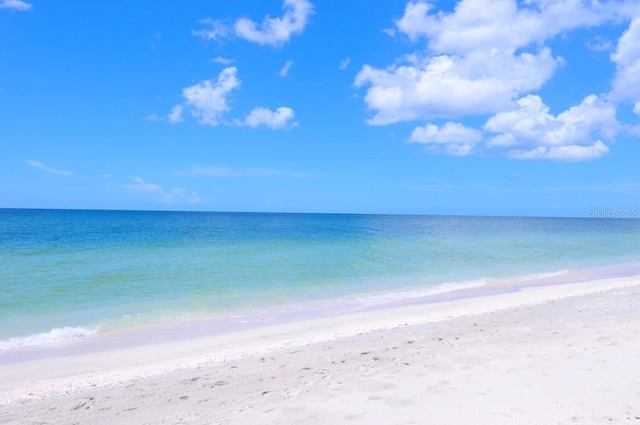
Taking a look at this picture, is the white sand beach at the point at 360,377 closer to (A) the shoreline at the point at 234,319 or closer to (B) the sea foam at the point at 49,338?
(A) the shoreline at the point at 234,319

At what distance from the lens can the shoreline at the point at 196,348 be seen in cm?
700

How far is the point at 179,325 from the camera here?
10836 mm

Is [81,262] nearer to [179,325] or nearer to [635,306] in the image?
[179,325]

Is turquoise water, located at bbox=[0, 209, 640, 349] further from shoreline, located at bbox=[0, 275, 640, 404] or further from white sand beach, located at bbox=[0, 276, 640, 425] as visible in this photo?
white sand beach, located at bbox=[0, 276, 640, 425]

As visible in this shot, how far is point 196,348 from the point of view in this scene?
8.81 metres

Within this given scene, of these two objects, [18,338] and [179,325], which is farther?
[179,325]

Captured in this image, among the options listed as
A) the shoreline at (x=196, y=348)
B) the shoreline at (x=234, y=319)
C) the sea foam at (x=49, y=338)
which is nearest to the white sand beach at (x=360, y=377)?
the shoreline at (x=196, y=348)

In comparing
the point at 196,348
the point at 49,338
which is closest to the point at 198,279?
the point at 49,338

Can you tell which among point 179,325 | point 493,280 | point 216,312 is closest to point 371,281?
point 493,280

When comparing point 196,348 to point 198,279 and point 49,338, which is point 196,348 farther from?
point 198,279

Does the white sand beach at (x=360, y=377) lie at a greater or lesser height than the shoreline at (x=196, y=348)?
greater

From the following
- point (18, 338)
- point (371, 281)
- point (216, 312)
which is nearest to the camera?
point (18, 338)

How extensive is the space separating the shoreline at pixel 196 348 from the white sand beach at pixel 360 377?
4 cm

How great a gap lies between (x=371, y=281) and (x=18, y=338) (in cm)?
1150
